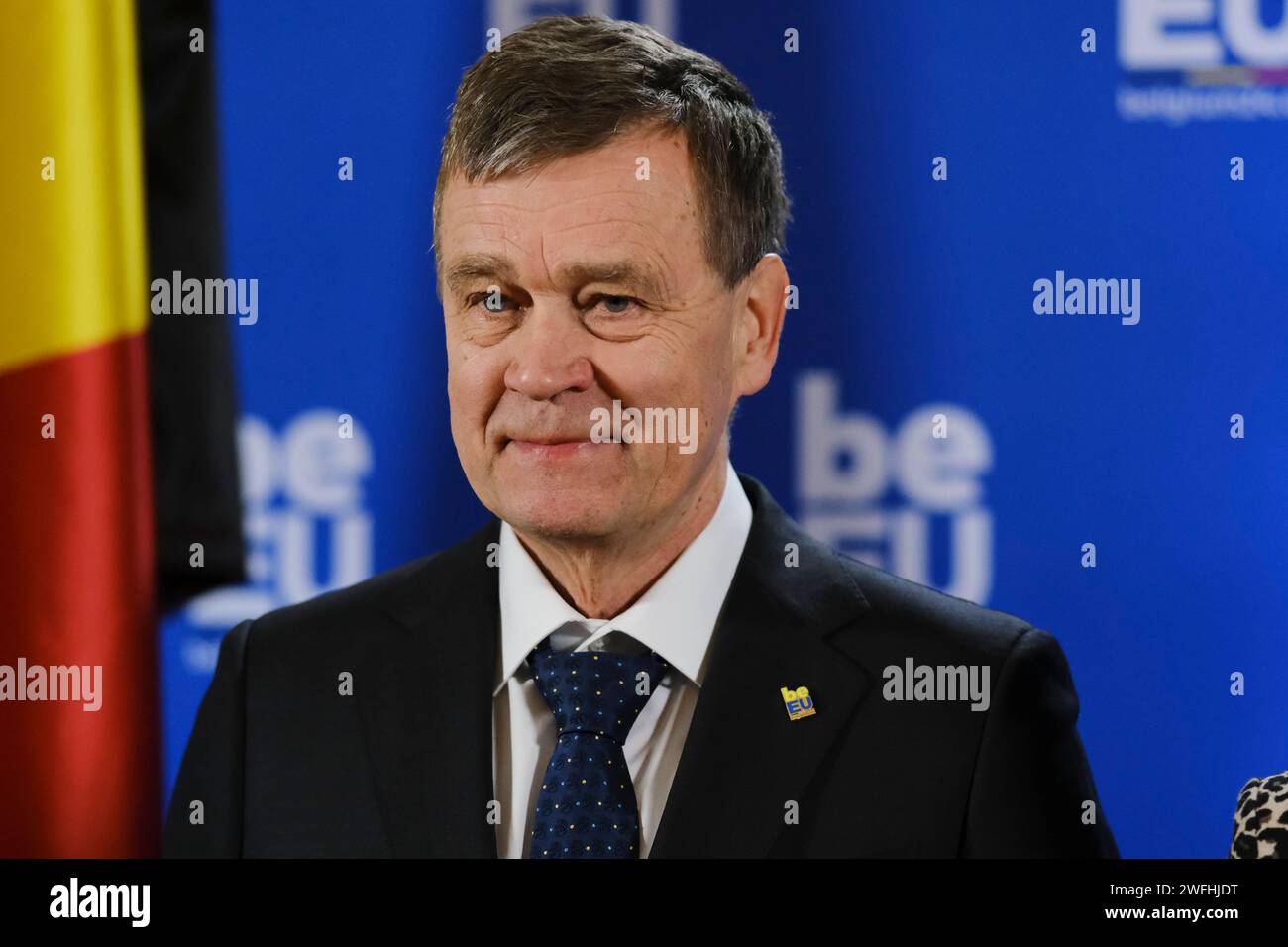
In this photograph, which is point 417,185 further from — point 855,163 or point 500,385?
point 855,163

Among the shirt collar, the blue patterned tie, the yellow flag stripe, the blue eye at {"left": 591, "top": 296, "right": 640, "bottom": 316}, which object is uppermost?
the yellow flag stripe

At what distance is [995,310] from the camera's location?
2668mm

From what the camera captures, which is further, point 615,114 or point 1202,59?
point 1202,59

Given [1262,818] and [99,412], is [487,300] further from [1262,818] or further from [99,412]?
[1262,818]

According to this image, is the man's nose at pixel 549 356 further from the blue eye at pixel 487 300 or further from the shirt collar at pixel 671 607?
the shirt collar at pixel 671 607

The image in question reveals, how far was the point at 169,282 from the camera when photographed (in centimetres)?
276

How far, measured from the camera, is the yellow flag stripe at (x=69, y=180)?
2.78 meters

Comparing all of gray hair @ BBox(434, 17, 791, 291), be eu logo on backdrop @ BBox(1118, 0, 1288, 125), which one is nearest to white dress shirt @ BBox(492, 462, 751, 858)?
gray hair @ BBox(434, 17, 791, 291)

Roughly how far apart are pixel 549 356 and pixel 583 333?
0.24ft

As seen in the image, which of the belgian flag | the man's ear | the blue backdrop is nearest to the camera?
the man's ear

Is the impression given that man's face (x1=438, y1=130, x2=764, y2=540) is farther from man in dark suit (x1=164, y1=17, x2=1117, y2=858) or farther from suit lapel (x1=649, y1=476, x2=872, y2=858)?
suit lapel (x1=649, y1=476, x2=872, y2=858)

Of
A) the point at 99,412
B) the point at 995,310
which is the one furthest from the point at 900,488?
the point at 99,412

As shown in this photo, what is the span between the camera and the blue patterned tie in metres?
2.37
